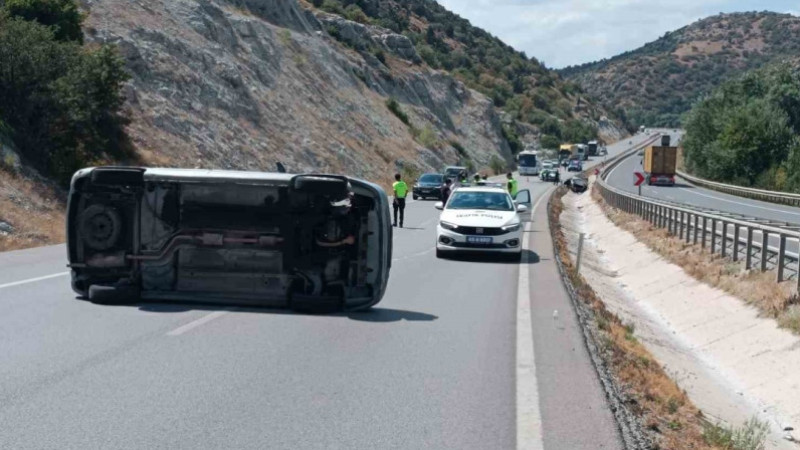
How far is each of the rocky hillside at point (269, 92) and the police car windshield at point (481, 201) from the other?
18592 millimetres

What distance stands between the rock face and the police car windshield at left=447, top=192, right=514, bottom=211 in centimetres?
1843

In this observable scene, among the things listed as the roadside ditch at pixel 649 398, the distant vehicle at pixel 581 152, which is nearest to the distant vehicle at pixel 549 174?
the distant vehicle at pixel 581 152

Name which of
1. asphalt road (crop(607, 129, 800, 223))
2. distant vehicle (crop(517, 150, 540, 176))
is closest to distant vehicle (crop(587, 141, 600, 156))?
asphalt road (crop(607, 129, 800, 223))

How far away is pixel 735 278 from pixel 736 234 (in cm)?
188

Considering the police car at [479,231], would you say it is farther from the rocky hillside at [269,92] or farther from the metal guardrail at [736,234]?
the rocky hillside at [269,92]

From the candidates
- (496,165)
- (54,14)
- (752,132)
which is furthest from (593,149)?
(54,14)

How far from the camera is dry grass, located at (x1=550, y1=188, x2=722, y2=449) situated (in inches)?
304

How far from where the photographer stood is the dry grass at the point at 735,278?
1608cm

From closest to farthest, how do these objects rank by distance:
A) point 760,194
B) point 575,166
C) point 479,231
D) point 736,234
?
point 736,234
point 479,231
point 760,194
point 575,166

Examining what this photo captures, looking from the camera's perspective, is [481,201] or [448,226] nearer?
[448,226]

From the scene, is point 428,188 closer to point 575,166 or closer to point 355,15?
point 355,15

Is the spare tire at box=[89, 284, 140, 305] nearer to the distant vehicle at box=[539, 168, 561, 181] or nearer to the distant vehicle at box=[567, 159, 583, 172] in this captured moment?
the distant vehicle at box=[539, 168, 561, 181]

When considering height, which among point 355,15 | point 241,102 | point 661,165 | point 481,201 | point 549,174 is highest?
point 355,15

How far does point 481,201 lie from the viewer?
2327 centimetres
